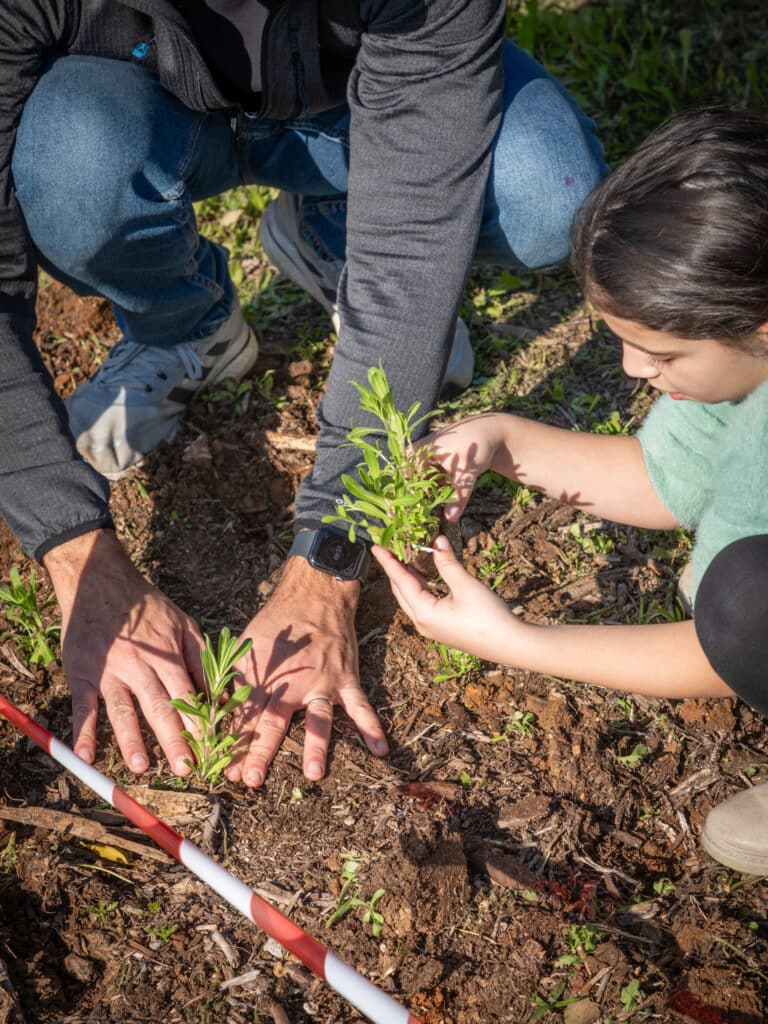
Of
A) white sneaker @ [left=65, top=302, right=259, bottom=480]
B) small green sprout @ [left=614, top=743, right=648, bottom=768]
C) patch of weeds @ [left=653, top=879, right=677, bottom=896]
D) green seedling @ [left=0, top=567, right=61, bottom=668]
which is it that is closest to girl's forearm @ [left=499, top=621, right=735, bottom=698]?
small green sprout @ [left=614, top=743, right=648, bottom=768]

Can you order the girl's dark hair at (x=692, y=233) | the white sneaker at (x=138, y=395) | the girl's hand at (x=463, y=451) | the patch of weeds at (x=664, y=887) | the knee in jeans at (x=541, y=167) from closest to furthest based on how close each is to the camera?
the girl's dark hair at (x=692, y=233) → the patch of weeds at (x=664, y=887) → the girl's hand at (x=463, y=451) → the knee in jeans at (x=541, y=167) → the white sneaker at (x=138, y=395)

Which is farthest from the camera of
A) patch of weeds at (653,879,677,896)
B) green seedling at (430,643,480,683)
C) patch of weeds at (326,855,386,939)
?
green seedling at (430,643,480,683)

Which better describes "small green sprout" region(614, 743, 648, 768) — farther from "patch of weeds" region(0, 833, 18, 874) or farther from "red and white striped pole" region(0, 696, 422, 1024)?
"patch of weeds" region(0, 833, 18, 874)

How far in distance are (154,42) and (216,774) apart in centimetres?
205

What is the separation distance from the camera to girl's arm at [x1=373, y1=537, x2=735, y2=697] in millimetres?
2119

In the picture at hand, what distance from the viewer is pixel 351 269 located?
105 inches

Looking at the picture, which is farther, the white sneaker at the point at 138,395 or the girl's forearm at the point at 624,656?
the white sneaker at the point at 138,395

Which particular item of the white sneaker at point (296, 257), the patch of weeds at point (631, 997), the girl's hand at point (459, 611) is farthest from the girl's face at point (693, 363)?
the white sneaker at point (296, 257)

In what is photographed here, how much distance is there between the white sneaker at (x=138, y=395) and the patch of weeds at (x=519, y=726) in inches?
63.0

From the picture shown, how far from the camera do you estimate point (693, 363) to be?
6.56 feet

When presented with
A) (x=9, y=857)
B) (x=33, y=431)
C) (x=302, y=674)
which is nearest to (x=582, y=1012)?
(x=302, y=674)

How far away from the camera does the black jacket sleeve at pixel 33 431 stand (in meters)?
2.50

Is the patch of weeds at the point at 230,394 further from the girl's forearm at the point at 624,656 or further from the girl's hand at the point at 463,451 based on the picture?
the girl's forearm at the point at 624,656

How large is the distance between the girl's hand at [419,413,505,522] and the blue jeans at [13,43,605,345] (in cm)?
89
